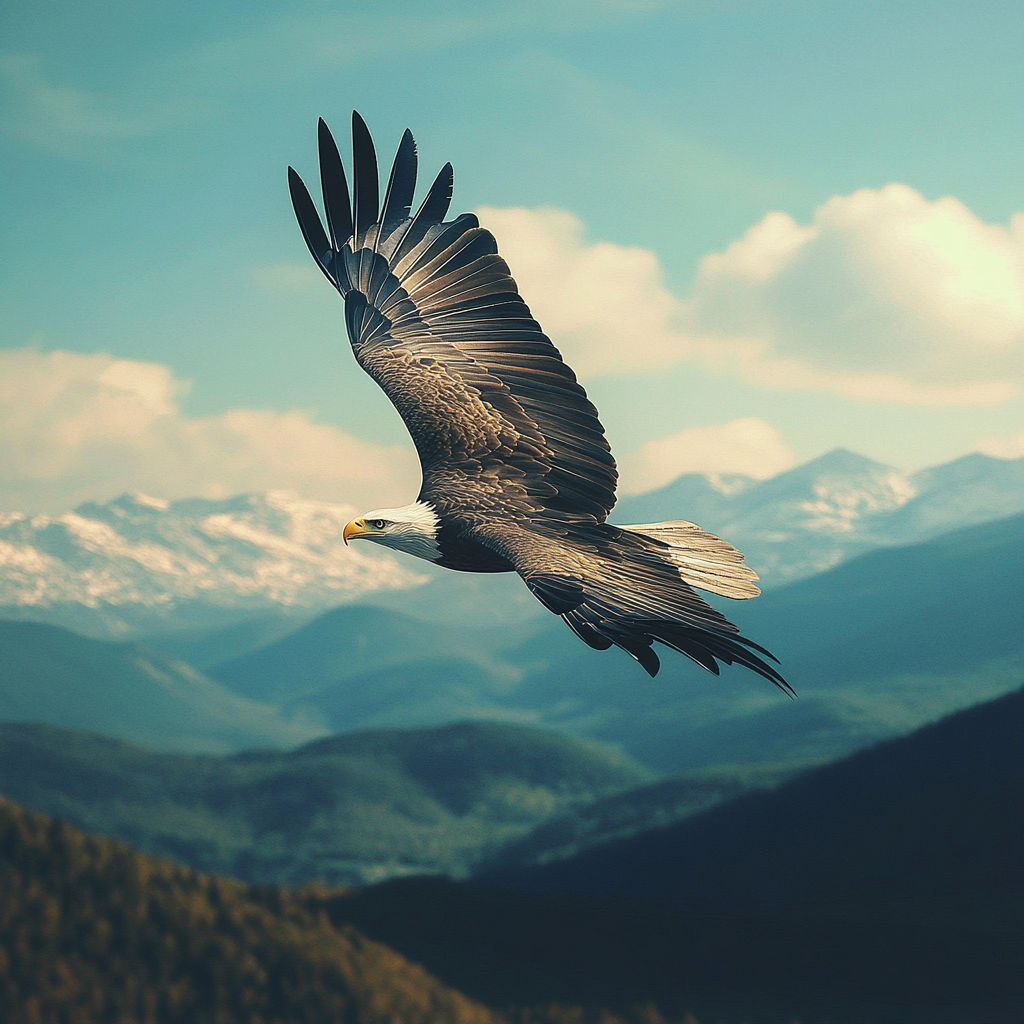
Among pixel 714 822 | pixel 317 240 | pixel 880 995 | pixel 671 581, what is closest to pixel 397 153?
pixel 317 240

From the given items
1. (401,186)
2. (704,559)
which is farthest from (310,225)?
(704,559)

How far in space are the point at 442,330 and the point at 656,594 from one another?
607 cm

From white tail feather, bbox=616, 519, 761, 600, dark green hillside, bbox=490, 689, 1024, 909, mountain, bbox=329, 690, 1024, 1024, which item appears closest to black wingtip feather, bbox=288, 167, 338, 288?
white tail feather, bbox=616, 519, 761, 600

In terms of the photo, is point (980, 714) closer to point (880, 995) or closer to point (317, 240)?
point (880, 995)

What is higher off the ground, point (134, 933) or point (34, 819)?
point (34, 819)

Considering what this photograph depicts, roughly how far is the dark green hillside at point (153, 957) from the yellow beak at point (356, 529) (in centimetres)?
10573

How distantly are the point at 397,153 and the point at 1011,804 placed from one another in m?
153

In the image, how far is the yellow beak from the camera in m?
8.03

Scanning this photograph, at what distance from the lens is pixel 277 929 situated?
351ft

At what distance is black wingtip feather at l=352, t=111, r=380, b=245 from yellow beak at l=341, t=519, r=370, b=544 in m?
4.10

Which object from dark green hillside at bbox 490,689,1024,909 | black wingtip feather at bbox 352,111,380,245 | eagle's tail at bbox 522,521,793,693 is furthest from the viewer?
dark green hillside at bbox 490,689,1024,909

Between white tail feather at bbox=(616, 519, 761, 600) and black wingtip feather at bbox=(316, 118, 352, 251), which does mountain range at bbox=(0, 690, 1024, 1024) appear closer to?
black wingtip feather at bbox=(316, 118, 352, 251)

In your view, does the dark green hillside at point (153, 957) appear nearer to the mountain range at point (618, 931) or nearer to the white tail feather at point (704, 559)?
the mountain range at point (618, 931)

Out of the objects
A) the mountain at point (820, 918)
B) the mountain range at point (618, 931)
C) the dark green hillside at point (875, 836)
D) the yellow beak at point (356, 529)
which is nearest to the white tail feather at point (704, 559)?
the yellow beak at point (356, 529)
